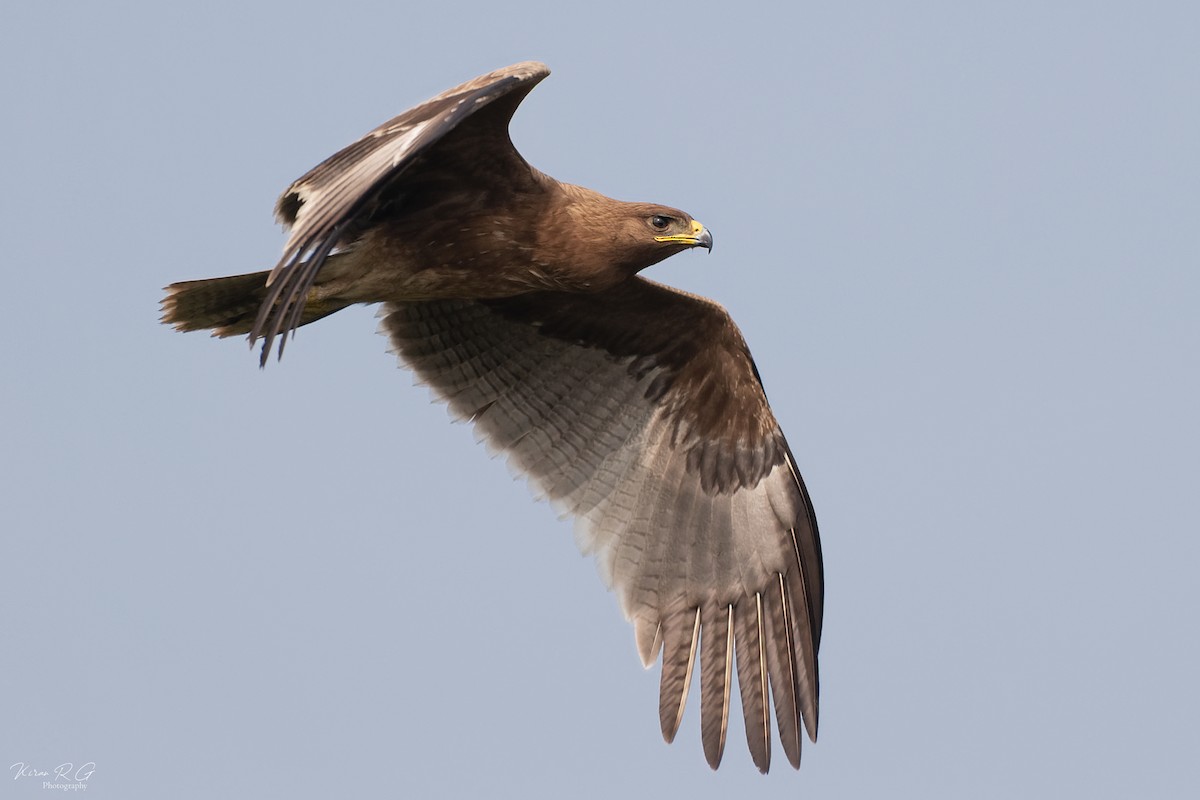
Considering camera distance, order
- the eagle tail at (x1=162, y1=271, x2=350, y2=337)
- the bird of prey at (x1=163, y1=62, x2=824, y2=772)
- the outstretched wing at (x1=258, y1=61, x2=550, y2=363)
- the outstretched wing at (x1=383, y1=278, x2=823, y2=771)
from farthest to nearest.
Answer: the outstretched wing at (x1=383, y1=278, x2=823, y2=771) < the eagle tail at (x1=162, y1=271, x2=350, y2=337) < the bird of prey at (x1=163, y1=62, x2=824, y2=772) < the outstretched wing at (x1=258, y1=61, x2=550, y2=363)

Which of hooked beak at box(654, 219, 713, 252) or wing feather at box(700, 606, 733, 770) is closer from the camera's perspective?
hooked beak at box(654, 219, 713, 252)

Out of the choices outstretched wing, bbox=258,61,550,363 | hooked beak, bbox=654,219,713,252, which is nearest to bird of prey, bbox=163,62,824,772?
hooked beak, bbox=654,219,713,252

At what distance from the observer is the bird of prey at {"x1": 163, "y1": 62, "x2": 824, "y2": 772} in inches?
423

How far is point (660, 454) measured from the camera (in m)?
12.7

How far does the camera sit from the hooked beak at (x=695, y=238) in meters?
11.0

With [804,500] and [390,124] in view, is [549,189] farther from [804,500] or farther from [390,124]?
[804,500]

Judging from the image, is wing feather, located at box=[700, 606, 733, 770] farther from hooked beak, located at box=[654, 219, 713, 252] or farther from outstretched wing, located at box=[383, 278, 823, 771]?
hooked beak, located at box=[654, 219, 713, 252]

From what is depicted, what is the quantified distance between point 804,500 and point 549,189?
3.06 metres

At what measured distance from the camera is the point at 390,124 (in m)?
9.73

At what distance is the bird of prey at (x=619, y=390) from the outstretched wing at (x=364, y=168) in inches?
23.8

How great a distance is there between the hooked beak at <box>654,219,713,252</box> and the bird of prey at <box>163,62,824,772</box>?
0.01 metres

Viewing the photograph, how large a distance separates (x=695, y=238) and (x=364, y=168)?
8.36ft

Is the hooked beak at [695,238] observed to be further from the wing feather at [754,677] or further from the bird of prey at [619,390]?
the wing feather at [754,677]

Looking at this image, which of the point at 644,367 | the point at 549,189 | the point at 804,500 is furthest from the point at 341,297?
the point at 804,500
